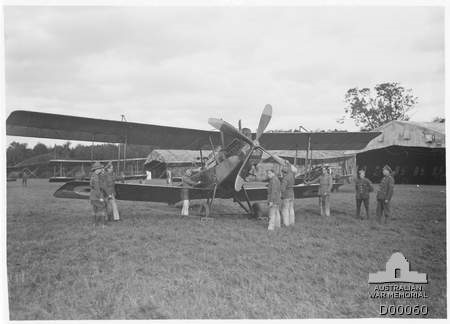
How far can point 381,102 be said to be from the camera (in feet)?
23.4

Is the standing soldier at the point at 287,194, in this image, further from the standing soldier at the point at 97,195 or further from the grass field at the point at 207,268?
the standing soldier at the point at 97,195

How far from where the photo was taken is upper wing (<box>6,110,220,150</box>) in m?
6.69

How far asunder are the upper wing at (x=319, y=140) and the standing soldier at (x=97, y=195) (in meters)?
4.68

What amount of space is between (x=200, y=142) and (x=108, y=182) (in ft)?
9.64

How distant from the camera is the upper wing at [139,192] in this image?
311 inches

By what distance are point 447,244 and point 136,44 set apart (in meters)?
6.86

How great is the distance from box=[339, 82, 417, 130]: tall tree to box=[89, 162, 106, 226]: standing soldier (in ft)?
20.2

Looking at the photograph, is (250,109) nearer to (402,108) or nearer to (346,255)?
(402,108)

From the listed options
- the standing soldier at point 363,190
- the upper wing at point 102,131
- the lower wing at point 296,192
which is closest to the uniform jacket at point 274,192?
the lower wing at point 296,192

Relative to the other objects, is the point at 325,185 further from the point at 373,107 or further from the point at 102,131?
the point at 102,131

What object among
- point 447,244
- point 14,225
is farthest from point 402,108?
point 14,225

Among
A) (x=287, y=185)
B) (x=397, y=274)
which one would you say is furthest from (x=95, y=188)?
(x=397, y=274)

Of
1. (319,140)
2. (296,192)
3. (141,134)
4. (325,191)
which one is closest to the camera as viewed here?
(141,134)

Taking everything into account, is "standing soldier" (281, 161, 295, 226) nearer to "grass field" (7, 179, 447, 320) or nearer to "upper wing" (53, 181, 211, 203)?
"grass field" (7, 179, 447, 320)
